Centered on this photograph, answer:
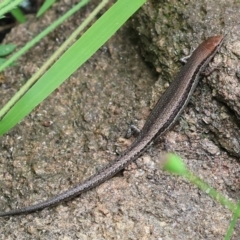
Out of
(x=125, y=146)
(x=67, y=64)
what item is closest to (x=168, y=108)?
(x=125, y=146)

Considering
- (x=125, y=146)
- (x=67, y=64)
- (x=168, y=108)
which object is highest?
(x=67, y=64)

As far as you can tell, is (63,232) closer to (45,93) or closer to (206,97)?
(45,93)

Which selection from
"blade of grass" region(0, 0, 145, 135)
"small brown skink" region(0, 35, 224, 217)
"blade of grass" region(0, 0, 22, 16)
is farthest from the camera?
"small brown skink" region(0, 35, 224, 217)

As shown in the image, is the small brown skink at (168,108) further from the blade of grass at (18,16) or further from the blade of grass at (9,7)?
the blade of grass at (18,16)

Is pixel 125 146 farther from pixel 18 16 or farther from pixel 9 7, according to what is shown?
pixel 18 16

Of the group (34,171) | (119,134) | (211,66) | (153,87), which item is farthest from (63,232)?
(211,66)

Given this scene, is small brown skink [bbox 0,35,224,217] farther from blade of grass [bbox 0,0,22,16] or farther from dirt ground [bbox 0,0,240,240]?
blade of grass [bbox 0,0,22,16]

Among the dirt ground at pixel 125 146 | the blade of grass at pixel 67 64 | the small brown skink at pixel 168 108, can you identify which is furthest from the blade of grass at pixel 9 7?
the small brown skink at pixel 168 108

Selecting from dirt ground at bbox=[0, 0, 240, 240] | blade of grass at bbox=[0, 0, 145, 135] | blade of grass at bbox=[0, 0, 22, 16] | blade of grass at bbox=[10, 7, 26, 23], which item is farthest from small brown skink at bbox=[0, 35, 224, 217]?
blade of grass at bbox=[10, 7, 26, 23]
